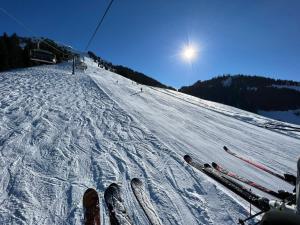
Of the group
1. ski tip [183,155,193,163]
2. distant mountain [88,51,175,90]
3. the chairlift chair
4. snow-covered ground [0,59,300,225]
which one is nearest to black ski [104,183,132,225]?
snow-covered ground [0,59,300,225]

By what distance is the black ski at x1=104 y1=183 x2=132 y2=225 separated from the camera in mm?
4219

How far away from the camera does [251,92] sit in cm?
13788

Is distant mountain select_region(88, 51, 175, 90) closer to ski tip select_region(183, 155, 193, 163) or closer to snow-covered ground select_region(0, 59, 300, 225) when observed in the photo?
snow-covered ground select_region(0, 59, 300, 225)

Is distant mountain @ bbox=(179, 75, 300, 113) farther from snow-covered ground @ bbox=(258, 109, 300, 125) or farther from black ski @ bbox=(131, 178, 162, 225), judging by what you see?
black ski @ bbox=(131, 178, 162, 225)

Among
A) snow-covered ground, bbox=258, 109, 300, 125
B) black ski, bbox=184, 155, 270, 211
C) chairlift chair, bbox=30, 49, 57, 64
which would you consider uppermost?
chairlift chair, bbox=30, 49, 57, 64

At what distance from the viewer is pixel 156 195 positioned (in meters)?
5.07

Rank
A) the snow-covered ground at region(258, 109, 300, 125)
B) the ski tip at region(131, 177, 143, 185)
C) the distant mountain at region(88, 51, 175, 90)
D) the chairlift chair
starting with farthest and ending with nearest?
the snow-covered ground at region(258, 109, 300, 125), the distant mountain at region(88, 51, 175, 90), the chairlift chair, the ski tip at region(131, 177, 143, 185)

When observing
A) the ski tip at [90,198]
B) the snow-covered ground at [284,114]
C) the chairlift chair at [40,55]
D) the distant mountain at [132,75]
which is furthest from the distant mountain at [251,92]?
the ski tip at [90,198]

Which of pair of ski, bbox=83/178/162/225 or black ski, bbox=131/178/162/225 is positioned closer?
pair of ski, bbox=83/178/162/225

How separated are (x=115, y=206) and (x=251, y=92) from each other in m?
144

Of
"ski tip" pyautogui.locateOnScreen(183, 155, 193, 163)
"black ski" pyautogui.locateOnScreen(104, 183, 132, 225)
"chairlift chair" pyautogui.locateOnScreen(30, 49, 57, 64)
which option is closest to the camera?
"black ski" pyautogui.locateOnScreen(104, 183, 132, 225)

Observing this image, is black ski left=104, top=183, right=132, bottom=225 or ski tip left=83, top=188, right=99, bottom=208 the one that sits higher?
black ski left=104, top=183, right=132, bottom=225

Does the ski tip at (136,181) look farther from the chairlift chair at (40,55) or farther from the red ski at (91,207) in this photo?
the chairlift chair at (40,55)

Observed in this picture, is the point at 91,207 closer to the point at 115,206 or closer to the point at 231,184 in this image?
the point at 115,206
